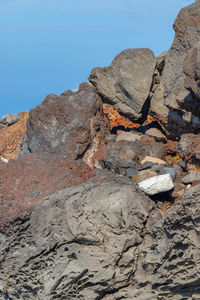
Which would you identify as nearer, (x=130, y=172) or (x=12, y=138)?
(x=130, y=172)

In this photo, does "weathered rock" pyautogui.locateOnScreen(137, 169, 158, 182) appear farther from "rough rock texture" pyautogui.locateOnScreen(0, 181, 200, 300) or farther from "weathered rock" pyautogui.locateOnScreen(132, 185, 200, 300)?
"weathered rock" pyautogui.locateOnScreen(132, 185, 200, 300)

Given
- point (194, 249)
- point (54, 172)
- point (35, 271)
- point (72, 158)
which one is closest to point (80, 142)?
point (72, 158)

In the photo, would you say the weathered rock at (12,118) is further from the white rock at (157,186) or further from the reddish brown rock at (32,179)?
the white rock at (157,186)

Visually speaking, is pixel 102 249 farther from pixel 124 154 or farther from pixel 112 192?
pixel 124 154

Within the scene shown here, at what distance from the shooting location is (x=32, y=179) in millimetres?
6355

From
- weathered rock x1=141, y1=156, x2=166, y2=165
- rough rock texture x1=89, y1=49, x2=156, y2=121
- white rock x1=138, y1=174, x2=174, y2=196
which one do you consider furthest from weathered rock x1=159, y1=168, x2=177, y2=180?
rough rock texture x1=89, y1=49, x2=156, y2=121

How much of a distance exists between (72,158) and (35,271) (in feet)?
7.29

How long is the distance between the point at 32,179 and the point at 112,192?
1.65 m

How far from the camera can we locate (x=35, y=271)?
5.59m

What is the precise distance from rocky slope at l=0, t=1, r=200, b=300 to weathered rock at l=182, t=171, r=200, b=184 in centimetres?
2

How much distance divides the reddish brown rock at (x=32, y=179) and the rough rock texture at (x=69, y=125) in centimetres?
37

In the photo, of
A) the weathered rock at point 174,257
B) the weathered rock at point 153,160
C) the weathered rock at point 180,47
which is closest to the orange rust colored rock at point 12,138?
the weathered rock at point 153,160

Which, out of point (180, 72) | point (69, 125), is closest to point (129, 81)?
point (180, 72)

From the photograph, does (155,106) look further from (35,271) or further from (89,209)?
(35,271)
